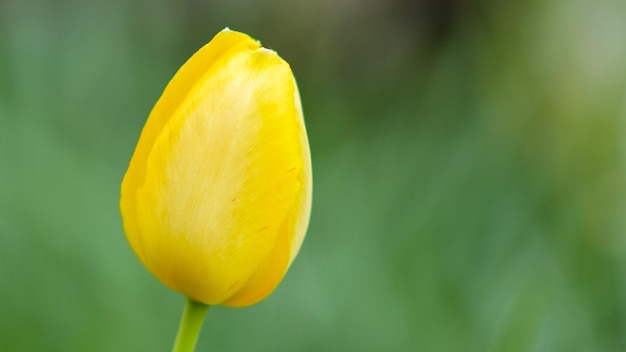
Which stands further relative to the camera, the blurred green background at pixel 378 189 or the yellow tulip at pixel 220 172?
the blurred green background at pixel 378 189

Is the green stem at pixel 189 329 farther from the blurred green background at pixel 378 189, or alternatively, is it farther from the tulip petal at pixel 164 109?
the blurred green background at pixel 378 189

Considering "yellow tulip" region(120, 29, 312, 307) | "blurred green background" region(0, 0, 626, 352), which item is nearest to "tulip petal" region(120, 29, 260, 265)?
"yellow tulip" region(120, 29, 312, 307)

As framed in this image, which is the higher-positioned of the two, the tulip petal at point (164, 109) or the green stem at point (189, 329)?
the tulip petal at point (164, 109)

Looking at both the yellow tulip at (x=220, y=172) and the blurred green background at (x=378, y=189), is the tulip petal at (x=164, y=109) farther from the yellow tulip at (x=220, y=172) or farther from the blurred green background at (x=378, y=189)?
the blurred green background at (x=378, y=189)

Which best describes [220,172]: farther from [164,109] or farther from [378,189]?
[378,189]

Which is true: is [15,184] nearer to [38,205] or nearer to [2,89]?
[38,205]

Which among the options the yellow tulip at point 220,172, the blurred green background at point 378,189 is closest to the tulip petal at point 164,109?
the yellow tulip at point 220,172

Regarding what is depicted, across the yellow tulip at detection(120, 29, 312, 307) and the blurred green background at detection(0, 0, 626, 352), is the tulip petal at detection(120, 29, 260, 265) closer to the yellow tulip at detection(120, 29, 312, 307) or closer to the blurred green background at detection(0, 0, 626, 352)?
the yellow tulip at detection(120, 29, 312, 307)
